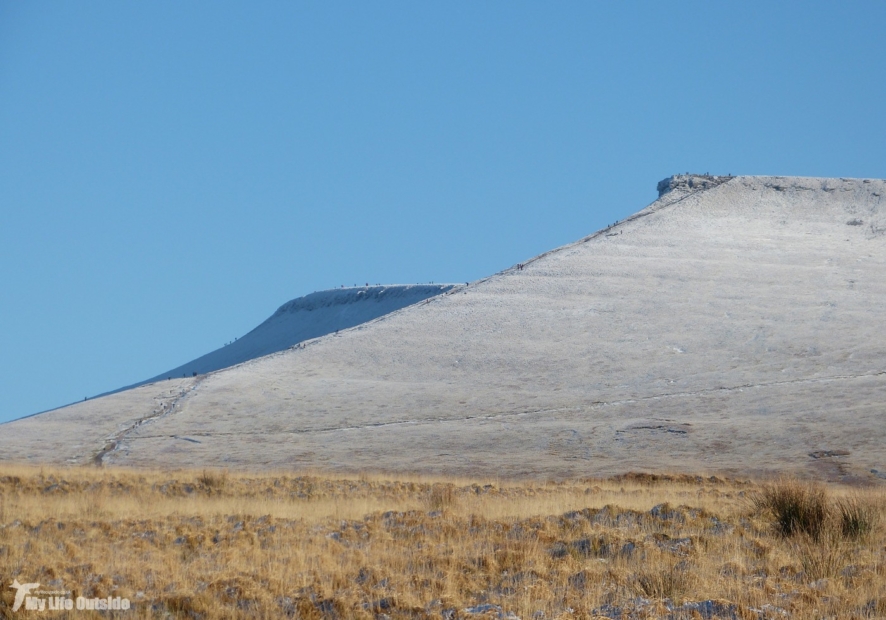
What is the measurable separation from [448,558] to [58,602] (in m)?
3.51

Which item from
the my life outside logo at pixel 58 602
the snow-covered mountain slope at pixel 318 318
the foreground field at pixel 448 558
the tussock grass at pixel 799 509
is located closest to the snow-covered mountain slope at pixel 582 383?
the foreground field at pixel 448 558

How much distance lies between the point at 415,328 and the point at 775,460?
2065cm

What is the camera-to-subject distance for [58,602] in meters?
7.90

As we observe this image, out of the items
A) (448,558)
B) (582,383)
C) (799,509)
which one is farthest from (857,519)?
(582,383)

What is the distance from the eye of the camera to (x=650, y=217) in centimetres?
5788

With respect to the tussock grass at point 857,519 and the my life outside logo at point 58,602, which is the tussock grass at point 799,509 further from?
the my life outside logo at point 58,602

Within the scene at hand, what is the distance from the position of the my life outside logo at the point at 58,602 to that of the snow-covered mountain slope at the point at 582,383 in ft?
52.5

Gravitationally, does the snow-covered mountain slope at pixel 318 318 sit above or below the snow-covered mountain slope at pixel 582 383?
above

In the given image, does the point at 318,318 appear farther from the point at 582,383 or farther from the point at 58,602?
the point at 58,602

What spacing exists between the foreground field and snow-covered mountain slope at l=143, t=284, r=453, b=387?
55205mm

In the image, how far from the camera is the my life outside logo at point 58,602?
7750 millimetres

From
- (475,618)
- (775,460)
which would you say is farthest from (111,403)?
(475,618)

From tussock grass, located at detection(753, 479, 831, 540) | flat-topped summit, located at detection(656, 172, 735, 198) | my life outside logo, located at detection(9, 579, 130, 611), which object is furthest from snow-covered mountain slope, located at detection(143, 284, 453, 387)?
my life outside logo, located at detection(9, 579, 130, 611)

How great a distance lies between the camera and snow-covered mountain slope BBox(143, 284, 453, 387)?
6981cm
